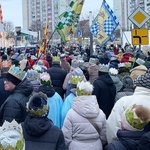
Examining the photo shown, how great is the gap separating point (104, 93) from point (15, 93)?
244cm

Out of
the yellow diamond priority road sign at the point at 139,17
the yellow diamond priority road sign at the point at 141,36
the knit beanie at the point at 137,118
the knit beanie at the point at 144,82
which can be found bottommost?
the knit beanie at the point at 137,118

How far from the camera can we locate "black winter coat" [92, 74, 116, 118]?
7535 millimetres

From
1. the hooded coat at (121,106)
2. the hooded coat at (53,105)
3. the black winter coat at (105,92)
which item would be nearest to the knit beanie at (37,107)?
the hooded coat at (121,106)

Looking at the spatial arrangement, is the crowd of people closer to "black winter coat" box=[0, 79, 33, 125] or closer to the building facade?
"black winter coat" box=[0, 79, 33, 125]

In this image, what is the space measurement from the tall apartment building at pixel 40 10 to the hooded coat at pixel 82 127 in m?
143

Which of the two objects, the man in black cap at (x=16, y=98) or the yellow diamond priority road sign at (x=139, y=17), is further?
the yellow diamond priority road sign at (x=139, y=17)

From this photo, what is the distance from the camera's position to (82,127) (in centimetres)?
497

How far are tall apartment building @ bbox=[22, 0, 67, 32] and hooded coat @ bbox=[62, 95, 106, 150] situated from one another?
142718mm

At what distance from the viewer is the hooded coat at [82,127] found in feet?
16.4

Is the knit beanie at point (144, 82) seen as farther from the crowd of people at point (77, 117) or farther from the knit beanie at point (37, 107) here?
the knit beanie at point (37, 107)

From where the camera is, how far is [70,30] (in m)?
14.8

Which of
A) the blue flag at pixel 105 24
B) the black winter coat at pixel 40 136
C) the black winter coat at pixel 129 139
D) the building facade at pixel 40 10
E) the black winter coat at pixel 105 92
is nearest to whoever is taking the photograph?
the black winter coat at pixel 129 139

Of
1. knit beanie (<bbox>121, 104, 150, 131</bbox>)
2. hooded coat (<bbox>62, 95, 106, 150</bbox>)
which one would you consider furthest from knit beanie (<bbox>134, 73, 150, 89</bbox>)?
knit beanie (<bbox>121, 104, 150, 131</bbox>)

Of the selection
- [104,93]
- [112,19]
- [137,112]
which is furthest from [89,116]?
[112,19]
